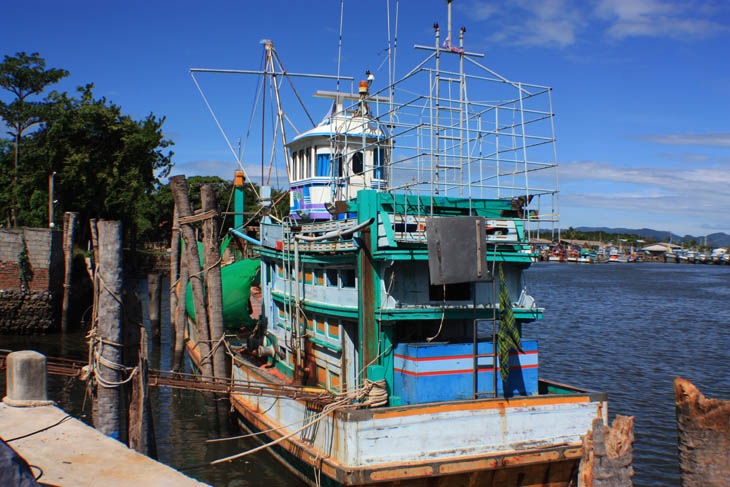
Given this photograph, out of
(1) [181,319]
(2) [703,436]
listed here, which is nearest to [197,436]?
(1) [181,319]

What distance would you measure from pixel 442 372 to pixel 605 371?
16295 millimetres

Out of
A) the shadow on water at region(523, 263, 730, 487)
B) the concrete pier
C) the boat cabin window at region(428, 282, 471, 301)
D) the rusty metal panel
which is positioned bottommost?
the shadow on water at region(523, 263, 730, 487)

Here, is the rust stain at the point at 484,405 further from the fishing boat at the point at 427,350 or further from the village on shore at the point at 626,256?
the village on shore at the point at 626,256

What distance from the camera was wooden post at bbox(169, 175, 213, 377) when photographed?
13.0 meters

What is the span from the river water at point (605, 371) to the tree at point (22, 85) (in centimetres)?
1735

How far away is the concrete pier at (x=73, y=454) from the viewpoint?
6777 mm

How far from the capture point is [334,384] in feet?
40.0

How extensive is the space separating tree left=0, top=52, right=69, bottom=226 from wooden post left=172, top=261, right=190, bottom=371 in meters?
36.8

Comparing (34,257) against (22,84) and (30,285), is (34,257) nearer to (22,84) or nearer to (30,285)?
(30,285)

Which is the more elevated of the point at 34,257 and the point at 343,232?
the point at 343,232

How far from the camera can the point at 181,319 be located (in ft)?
61.7

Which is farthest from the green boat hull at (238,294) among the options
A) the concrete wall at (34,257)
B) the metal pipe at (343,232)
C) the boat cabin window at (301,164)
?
the concrete wall at (34,257)

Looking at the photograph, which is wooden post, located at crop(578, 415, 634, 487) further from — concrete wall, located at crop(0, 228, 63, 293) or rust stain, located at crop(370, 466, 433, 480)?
concrete wall, located at crop(0, 228, 63, 293)

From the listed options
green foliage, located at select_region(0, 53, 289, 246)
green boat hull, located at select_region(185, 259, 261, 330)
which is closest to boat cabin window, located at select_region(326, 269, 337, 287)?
green boat hull, located at select_region(185, 259, 261, 330)
